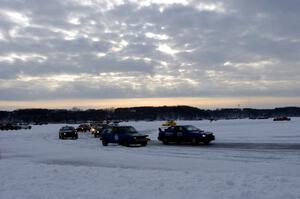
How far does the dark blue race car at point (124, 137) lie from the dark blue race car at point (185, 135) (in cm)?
244

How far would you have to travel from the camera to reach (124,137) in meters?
32.8

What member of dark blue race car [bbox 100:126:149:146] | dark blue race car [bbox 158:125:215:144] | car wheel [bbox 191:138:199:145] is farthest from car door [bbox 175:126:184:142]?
dark blue race car [bbox 100:126:149:146]

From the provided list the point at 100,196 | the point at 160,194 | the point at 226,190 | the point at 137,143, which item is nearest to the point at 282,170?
the point at 226,190

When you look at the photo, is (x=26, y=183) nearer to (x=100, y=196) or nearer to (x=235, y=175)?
(x=100, y=196)

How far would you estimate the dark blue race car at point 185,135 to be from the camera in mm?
32594

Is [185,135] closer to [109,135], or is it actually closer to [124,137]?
[124,137]

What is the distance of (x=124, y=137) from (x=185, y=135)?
431cm

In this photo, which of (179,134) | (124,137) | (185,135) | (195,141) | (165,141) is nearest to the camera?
(124,137)

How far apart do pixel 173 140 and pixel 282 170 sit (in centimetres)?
1931

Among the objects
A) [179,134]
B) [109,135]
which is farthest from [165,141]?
[109,135]

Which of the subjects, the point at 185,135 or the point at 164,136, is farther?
the point at 164,136

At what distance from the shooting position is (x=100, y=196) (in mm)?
10805

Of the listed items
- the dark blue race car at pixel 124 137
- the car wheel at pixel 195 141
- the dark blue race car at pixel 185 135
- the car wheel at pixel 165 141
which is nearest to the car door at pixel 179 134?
the dark blue race car at pixel 185 135

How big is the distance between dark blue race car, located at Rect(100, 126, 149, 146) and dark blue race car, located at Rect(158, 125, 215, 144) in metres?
2.44
